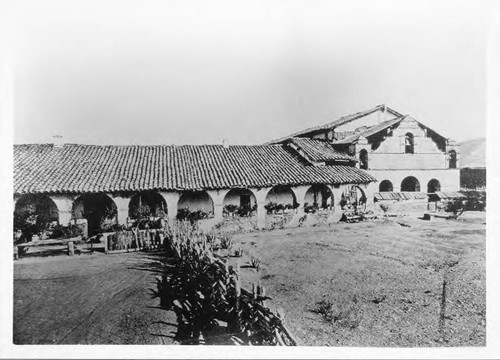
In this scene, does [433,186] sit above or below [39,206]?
above

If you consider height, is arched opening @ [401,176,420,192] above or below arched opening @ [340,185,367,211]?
above

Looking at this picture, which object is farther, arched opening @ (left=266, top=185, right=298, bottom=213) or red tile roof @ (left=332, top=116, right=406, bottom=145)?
arched opening @ (left=266, top=185, right=298, bottom=213)

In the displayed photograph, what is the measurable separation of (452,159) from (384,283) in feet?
6.07

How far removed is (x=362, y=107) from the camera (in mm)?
4004

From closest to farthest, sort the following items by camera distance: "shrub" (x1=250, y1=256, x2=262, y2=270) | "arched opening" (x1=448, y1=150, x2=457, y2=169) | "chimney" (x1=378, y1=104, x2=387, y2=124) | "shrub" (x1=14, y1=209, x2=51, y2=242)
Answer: "shrub" (x1=14, y1=209, x2=51, y2=242) → "chimney" (x1=378, y1=104, x2=387, y2=124) → "arched opening" (x1=448, y1=150, x2=457, y2=169) → "shrub" (x1=250, y1=256, x2=262, y2=270)

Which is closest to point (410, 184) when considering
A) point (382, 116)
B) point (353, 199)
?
point (353, 199)

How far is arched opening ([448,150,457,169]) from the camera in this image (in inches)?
166

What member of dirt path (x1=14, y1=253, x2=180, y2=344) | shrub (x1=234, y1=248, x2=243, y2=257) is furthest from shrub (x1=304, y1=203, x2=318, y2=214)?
dirt path (x1=14, y1=253, x2=180, y2=344)

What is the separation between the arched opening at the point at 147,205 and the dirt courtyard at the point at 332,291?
734 millimetres

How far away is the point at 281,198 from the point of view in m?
5.83

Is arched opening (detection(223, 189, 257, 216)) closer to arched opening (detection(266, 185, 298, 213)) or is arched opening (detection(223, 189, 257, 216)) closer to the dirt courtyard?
arched opening (detection(266, 185, 298, 213))

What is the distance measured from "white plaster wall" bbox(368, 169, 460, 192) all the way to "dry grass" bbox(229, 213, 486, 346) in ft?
1.68

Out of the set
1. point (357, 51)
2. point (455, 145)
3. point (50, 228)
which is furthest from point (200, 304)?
point (455, 145)

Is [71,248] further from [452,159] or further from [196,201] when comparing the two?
[452,159]
